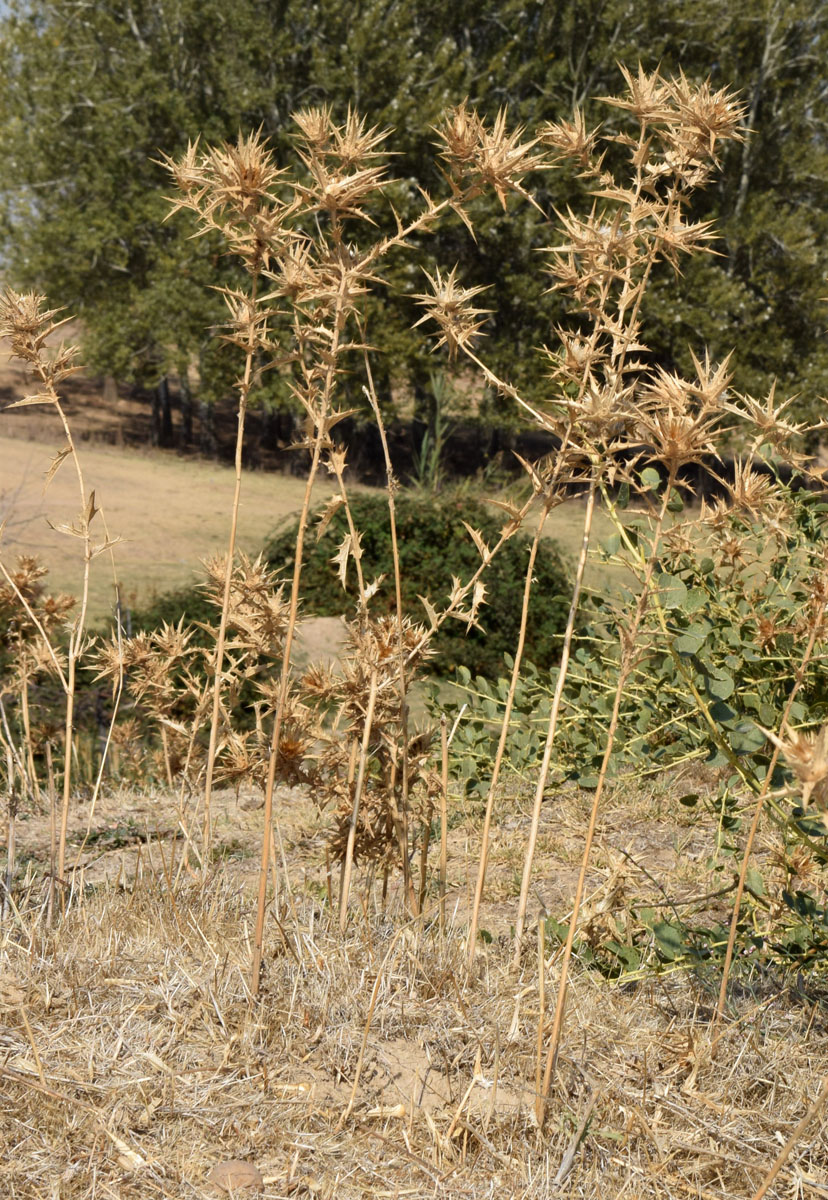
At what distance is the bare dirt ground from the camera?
5.39 feet

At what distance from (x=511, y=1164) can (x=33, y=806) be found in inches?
93.6

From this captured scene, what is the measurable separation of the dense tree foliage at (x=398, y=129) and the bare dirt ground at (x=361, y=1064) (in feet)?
47.4

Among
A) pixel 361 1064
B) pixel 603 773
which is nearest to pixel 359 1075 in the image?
pixel 361 1064

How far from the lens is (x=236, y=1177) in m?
1.60

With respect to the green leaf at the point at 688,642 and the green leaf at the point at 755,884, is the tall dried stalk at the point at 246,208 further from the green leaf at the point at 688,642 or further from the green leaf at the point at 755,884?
the green leaf at the point at 755,884

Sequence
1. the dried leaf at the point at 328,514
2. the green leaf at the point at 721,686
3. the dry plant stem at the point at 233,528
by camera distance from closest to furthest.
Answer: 1. the dried leaf at the point at 328,514
2. the dry plant stem at the point at 233,528
3. the green leaf at the point at 721,686

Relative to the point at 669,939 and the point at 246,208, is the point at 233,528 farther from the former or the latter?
the point at 669,939

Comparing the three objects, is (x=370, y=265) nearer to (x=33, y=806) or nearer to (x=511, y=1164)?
Answer: (x=511, y=1164)

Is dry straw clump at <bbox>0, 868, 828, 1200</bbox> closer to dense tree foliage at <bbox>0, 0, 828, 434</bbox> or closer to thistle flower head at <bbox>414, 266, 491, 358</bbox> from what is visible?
thistle flower head at <bbox>414, 266, 491, 358</bbox>

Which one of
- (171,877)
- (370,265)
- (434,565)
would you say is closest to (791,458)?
(370,265)

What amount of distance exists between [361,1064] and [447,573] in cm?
529

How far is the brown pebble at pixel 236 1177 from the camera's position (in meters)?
1.59

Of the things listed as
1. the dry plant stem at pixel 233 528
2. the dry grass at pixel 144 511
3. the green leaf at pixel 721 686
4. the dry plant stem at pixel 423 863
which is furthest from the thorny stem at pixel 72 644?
the dry grass at pixel 144 511

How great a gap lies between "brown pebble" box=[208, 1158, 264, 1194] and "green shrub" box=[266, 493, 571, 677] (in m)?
4.60
